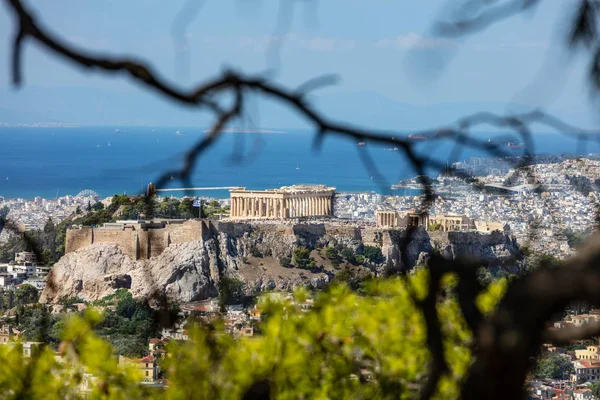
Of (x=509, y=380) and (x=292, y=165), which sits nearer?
(x=509, y=380)

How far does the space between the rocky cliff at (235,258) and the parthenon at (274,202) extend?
9.27ft

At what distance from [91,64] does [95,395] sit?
118 inches

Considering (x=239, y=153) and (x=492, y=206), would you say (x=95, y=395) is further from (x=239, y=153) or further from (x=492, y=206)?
(x=492, y=206)

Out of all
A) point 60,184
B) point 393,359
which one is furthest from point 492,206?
point 393,359

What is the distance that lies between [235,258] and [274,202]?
4.66m

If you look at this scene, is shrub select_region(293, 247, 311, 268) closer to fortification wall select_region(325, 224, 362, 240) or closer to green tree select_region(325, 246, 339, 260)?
green tree select_region(325, 246, 339, 260)

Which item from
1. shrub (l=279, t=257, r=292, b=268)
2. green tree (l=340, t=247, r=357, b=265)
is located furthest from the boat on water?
green tree (l=340, t=247, r=357, b=265)

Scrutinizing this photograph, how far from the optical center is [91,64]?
1.55 metres

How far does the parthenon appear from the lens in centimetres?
4609

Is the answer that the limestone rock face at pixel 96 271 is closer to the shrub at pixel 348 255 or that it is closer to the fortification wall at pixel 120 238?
the fortification wall at pixel 120 238

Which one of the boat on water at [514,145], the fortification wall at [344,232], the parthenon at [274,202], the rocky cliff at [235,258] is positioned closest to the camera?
the boat on water at [514,145]

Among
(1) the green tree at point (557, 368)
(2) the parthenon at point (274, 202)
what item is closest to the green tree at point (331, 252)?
(2) the parthenon at point (274, 202)

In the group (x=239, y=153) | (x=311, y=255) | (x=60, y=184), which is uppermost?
(x=60, y=184)

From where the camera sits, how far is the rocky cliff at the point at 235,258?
39.8m
